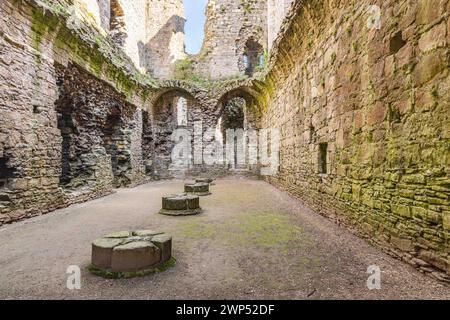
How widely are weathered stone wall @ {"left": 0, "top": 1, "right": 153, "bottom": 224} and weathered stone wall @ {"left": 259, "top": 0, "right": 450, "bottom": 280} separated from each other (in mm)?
5683

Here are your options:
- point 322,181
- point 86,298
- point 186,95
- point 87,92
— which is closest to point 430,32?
point 322,181

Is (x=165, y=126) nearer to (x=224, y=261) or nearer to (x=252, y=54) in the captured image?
(x=252, y=54)

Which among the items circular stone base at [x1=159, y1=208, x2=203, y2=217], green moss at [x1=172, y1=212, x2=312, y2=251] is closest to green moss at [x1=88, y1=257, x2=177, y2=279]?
green moss at [x1=172, y1=212, x2=312, y2=251]

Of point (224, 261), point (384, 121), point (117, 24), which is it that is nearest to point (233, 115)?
point (117, 24)

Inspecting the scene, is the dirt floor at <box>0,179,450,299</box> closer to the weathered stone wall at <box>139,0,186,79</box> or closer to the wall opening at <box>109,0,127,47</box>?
the wall opening at <box>109,0,127,47</box>

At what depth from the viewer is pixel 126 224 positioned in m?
5.33

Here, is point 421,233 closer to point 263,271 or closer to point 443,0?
point 263,271

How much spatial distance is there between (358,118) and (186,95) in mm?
12477

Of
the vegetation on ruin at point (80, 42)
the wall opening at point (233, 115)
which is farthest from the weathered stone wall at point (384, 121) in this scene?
the wall opening at point (233, 115)

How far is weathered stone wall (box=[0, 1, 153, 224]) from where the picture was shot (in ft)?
18.4

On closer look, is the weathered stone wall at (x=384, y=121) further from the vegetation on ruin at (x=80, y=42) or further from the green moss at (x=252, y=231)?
the vegetation on ruin at (x=80, y=42)

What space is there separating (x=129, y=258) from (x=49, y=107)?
5232 millimetres

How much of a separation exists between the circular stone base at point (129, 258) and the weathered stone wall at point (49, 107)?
3398 millimetres

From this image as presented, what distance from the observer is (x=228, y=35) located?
57.2ft
